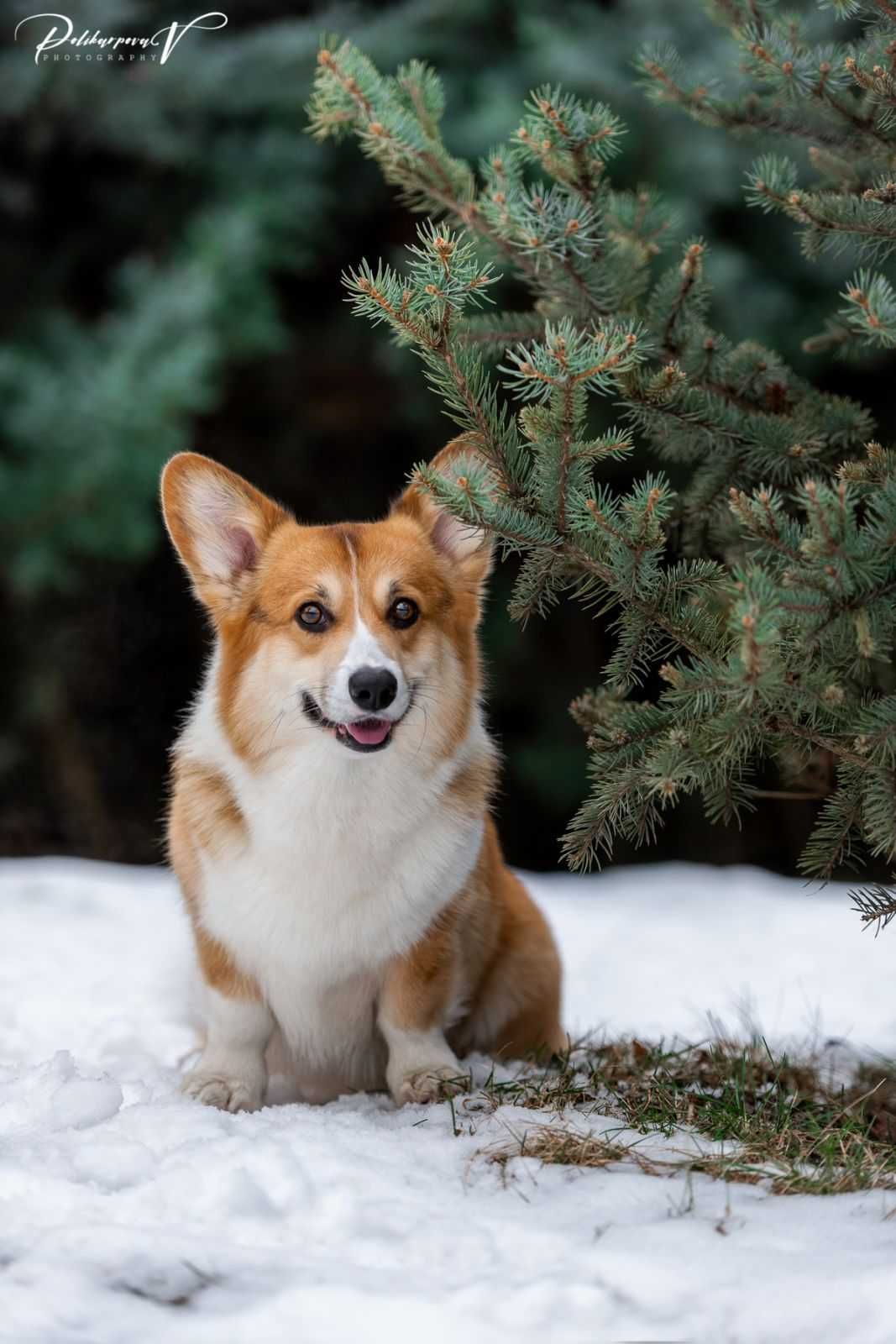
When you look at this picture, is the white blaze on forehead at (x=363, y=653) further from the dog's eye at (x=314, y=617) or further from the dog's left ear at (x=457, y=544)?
the dog's left ear at (x=457, y=544)

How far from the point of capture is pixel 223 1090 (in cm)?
299

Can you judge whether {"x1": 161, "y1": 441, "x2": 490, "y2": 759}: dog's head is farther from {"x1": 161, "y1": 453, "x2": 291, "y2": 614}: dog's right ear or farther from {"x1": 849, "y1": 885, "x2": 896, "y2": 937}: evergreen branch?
{"x1": 849, "y1": 885, "x2": 896, "y2": 937}: evergreen branch

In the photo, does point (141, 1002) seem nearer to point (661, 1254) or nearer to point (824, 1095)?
point (824, 1095)

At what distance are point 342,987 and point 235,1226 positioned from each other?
96 centimetres

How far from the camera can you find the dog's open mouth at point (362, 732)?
288 centimetres

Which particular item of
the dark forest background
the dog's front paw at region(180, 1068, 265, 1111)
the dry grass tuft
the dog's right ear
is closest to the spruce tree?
the dry grass tuft

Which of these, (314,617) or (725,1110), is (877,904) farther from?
(314,617)

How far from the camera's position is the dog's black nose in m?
2.78

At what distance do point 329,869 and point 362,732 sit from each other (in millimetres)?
307

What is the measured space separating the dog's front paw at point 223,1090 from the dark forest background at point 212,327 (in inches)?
136

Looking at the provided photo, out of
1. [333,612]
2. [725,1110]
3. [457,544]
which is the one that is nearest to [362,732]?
[333,612]

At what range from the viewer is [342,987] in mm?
3068

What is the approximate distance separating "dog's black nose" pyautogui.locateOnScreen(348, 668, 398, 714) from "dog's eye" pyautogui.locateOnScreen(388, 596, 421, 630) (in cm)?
26

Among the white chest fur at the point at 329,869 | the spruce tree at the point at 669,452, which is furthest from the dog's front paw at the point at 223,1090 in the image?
the spruce tree at the point at 669,452
